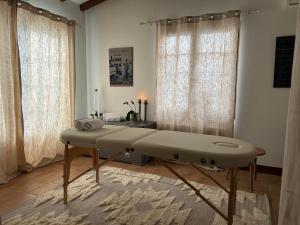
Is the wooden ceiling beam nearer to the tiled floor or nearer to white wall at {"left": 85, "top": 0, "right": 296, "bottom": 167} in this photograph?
white wall at {"left": 85, "top": 0, "right": 296, "bottom": 167}

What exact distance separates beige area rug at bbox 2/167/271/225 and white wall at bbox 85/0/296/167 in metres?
0.96

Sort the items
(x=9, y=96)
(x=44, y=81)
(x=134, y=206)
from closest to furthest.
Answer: (x=134, y=206)
(x=9, y=96)
(x=44, y=81)

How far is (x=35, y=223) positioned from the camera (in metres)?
1.73

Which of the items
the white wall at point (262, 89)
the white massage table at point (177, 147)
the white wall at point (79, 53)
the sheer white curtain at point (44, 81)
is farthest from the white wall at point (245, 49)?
the white massage table at point (177, 147)

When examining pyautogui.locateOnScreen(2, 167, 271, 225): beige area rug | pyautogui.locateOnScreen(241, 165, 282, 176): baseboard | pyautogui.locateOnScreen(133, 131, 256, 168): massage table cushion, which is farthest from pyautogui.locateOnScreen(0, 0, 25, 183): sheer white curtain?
pyautogui.locateOnScreen(241, 165, 282, 176): baseboard

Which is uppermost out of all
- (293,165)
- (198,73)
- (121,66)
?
(121,66)

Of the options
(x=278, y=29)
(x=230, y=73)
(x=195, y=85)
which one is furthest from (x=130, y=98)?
(x=278, y=29)

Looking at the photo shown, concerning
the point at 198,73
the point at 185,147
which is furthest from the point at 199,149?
the point at 198,73

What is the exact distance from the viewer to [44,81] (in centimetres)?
298

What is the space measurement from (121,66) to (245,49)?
184 cm

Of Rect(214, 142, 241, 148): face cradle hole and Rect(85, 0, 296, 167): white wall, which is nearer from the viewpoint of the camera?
Rect(214, 142, 241, 148): face cradle hole

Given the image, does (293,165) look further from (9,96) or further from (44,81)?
(44,81)

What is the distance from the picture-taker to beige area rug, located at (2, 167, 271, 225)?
1.80 m

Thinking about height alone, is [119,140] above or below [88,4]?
below
